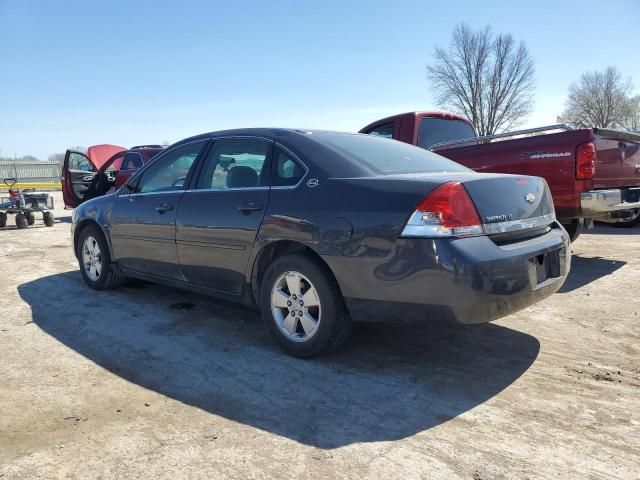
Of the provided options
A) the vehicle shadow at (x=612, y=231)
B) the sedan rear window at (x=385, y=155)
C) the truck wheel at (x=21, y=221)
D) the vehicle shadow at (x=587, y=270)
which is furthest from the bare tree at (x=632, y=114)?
the sedan rear window at (x=385, y=155)

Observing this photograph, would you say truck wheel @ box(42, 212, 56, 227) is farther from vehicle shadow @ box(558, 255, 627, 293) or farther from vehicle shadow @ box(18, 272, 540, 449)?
vehicle shadow @ box(558, 255, 627, 293)

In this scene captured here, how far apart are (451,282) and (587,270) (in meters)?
4.10

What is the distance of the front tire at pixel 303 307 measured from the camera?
333 cm

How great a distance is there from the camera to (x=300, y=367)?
344 cm

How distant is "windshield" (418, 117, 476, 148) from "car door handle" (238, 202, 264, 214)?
428 centimetres

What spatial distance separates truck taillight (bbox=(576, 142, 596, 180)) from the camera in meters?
5.37

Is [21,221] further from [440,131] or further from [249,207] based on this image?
[249,207]

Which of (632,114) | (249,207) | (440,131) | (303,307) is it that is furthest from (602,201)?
(632,114)

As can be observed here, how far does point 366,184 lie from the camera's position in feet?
10.5

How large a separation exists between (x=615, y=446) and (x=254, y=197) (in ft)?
8.74

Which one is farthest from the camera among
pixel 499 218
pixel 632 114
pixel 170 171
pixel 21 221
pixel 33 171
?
pixel 632 114

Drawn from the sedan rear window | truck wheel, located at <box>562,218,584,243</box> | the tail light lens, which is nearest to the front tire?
the tail light lens

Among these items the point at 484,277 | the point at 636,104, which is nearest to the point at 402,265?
the point at 484,277

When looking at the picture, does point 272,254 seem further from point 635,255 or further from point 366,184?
point 635,255
